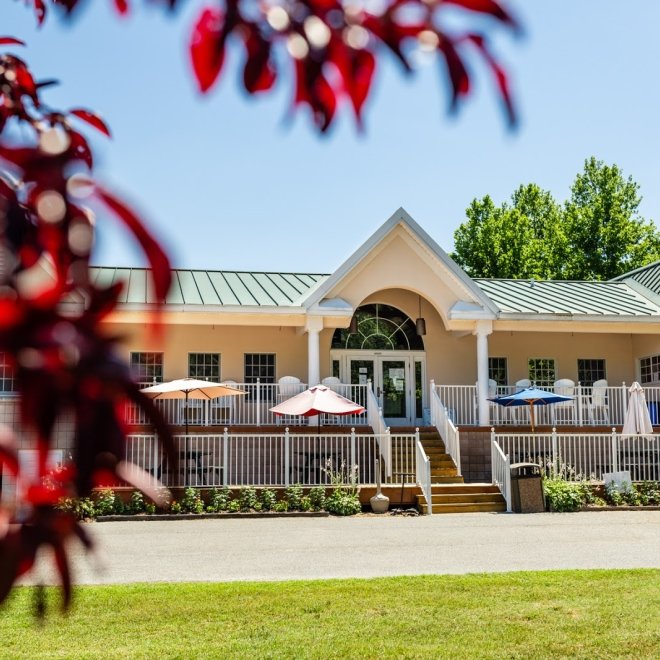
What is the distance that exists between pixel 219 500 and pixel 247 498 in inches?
23.9

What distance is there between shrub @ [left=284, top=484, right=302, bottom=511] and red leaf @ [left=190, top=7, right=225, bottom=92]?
18121mm

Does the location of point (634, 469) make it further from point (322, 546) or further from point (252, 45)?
point (252, 45)

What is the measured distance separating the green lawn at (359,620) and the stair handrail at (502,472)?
354 inches

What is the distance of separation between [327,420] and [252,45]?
22620mm

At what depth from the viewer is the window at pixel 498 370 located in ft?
93.5

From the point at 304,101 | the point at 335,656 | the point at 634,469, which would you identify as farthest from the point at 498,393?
the point at 304,101

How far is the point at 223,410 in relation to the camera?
24.7 meters

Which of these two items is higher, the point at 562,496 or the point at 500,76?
the point at 500,76

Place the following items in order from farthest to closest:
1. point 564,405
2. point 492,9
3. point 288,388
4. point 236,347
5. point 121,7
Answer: point 236,347
point 564,405
point 288,388
point 121,7
point 492,9

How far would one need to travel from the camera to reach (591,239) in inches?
2034

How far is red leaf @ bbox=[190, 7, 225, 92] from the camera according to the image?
1.31 m

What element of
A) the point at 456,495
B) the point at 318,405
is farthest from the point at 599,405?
the point at 318,405

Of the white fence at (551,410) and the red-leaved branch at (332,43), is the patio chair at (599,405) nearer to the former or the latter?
the white fence at (551,410)

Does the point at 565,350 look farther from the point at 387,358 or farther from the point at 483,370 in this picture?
the point at 387,358
